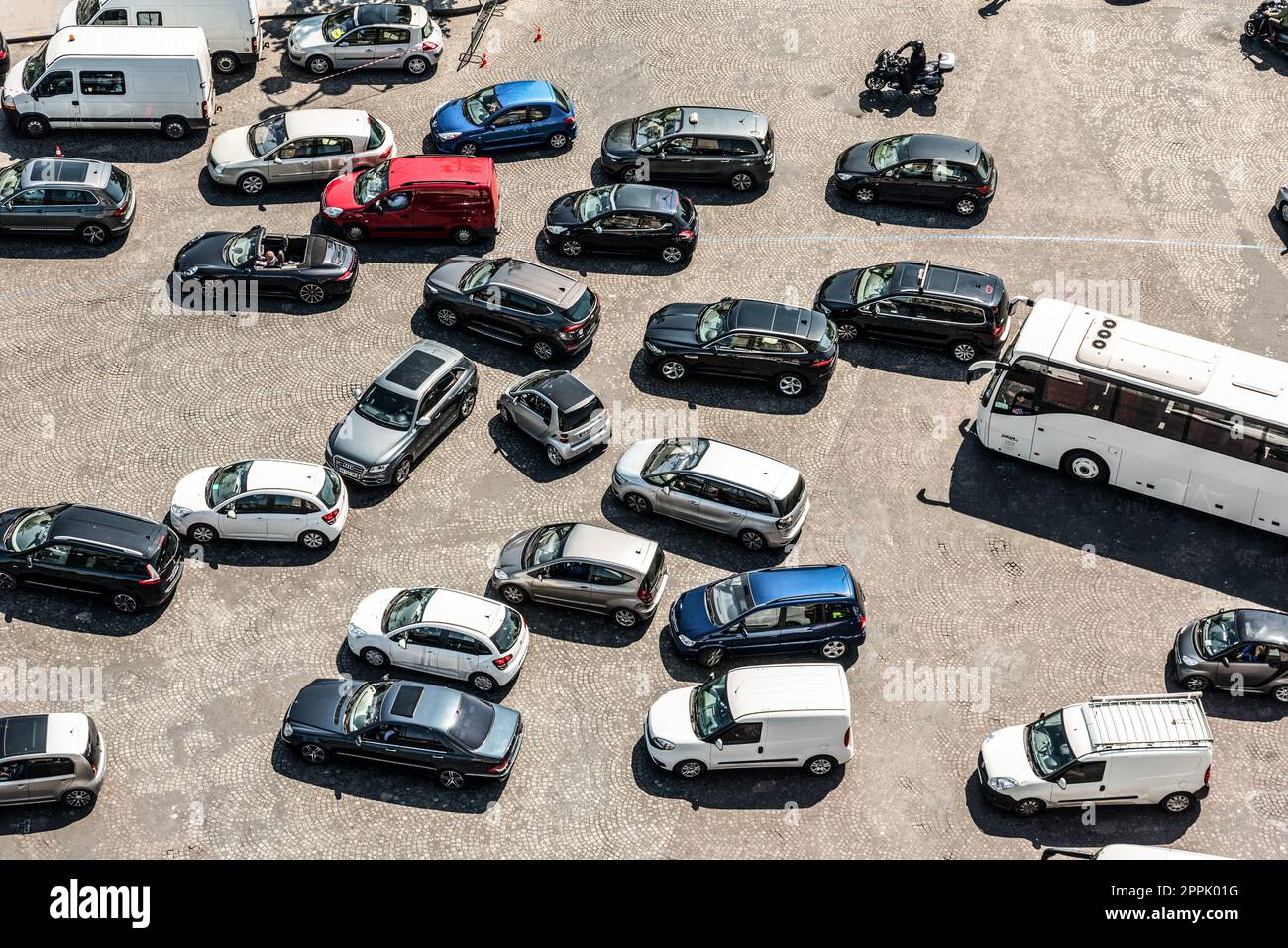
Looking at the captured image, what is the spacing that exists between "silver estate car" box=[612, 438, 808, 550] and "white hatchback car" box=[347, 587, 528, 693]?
4.51 metres

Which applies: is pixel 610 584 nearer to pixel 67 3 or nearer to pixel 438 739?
pixel 438 739

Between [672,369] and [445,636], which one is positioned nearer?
[445,636]

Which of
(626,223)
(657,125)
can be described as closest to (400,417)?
(626,223)

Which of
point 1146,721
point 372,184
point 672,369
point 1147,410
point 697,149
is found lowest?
point 1146,721

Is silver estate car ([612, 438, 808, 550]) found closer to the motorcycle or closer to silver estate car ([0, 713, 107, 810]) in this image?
silver estate car ([0, 713, 107, 810])

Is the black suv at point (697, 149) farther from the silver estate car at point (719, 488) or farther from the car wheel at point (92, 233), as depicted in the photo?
the car wheel at point (92, 233)

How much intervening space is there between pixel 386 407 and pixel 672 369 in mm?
7041

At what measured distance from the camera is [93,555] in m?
30.9

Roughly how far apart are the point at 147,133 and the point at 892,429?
76.7 feet

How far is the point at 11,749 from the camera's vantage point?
2783 centimetres

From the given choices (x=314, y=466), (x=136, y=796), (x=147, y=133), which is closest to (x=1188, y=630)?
(x=314, y=466)

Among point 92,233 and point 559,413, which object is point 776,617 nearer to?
point 559,413

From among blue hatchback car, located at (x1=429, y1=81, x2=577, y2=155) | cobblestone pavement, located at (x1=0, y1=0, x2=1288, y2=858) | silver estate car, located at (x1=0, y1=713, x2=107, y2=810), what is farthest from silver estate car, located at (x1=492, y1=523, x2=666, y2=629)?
blue hatchback car, located at (x1=429, y1=81, x2=577, y2=155)

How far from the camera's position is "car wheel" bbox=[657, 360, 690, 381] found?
36.1 m
